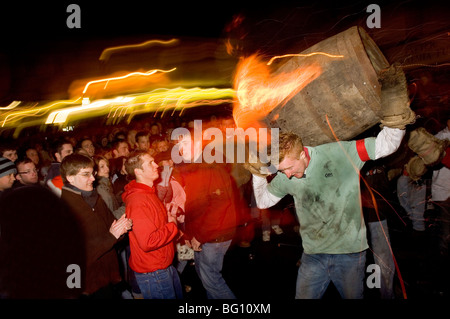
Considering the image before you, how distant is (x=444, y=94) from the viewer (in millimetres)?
7391

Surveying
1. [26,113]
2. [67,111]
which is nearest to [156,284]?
[26,113]

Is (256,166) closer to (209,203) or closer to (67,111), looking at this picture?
(209,203)

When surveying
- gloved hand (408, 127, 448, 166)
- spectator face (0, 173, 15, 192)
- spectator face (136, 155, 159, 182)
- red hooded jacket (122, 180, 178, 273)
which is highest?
gloved hand (408, 127, 448, 166)

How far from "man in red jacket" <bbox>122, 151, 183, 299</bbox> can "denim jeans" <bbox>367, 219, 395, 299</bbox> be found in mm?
2491

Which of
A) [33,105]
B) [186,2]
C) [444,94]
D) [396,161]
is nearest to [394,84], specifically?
[396,161]

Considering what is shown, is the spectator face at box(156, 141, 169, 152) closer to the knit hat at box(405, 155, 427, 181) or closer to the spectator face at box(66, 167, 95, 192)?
the spectator face at box(66, 167, 95, 192)

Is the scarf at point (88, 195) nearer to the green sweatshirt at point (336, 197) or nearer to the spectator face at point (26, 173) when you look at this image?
the spectator face at point (26, 173)

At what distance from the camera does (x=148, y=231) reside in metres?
2.78

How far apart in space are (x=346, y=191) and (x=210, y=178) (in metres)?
1.63

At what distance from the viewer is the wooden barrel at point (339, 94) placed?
2.39 metres

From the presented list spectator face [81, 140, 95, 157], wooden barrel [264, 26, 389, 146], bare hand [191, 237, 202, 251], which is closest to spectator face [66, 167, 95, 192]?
bare hand [191, 237, 202, 251]

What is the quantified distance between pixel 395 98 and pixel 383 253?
7.25 feet

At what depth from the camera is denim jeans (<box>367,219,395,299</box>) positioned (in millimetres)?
3373
